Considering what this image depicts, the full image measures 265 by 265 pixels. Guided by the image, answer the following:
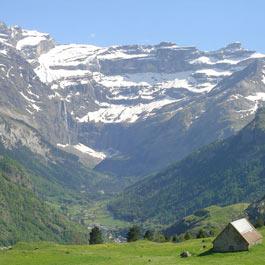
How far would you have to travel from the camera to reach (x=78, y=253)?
105 m

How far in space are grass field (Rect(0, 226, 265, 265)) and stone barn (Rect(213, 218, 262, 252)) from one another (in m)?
1.33

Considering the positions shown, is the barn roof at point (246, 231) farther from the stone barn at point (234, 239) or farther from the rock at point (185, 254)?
the rock at point (185, 254)

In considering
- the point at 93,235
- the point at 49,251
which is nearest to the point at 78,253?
the point at 49,251

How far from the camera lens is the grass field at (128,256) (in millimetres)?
84625

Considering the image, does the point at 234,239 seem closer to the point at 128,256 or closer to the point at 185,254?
the point at 185,254

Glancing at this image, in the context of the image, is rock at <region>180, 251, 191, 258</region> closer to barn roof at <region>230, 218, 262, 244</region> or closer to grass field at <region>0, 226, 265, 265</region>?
grass field at <region>0, 226, 265, 265</region>

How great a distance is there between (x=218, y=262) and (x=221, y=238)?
9.48 m

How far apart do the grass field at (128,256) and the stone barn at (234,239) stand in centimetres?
133


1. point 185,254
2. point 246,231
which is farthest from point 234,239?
point 185,254

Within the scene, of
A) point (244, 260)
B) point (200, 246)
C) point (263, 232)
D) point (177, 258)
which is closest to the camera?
point (244, 260)

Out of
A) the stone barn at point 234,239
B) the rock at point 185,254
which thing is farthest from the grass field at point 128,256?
the stone barn at point 234,239

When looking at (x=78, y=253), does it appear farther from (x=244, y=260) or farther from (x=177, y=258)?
(x=244, y=260)

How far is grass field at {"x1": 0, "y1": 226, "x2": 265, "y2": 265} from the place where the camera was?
8462cm

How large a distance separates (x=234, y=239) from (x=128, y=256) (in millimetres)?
17338
